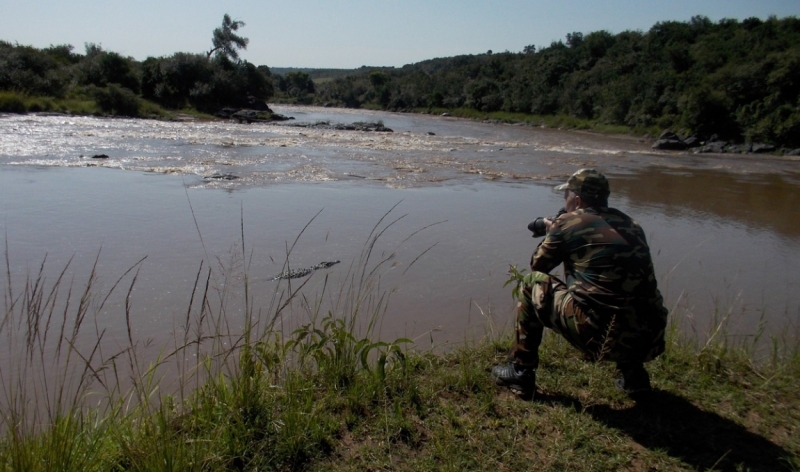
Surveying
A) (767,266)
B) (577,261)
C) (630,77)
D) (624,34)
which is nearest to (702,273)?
(767,266)

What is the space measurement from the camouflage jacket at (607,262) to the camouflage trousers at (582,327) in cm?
3

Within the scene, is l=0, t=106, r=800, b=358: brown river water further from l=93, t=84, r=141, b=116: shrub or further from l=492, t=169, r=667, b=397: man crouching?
l=93, t=84, r=141, b=116: shrub

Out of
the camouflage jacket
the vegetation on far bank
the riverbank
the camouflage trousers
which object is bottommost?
the riverbank

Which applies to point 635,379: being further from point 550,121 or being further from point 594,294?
point 550,121

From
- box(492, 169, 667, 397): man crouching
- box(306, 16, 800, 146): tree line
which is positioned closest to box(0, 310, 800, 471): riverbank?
box(492, 169, 667, 397): man crouching

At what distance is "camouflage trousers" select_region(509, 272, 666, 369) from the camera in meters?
3.19

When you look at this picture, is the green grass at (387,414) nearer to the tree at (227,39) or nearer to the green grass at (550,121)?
the green grass at (550,121)

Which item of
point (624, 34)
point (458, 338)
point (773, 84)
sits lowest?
point (458, 338)

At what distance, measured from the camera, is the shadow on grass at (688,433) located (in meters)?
2.89

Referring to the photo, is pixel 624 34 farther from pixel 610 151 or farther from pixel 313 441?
pixel 313 441

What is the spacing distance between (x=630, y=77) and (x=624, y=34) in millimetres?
20190

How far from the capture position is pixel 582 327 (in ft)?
10.6

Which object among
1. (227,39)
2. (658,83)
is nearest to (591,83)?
(658,83)

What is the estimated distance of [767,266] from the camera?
7.39 metres
